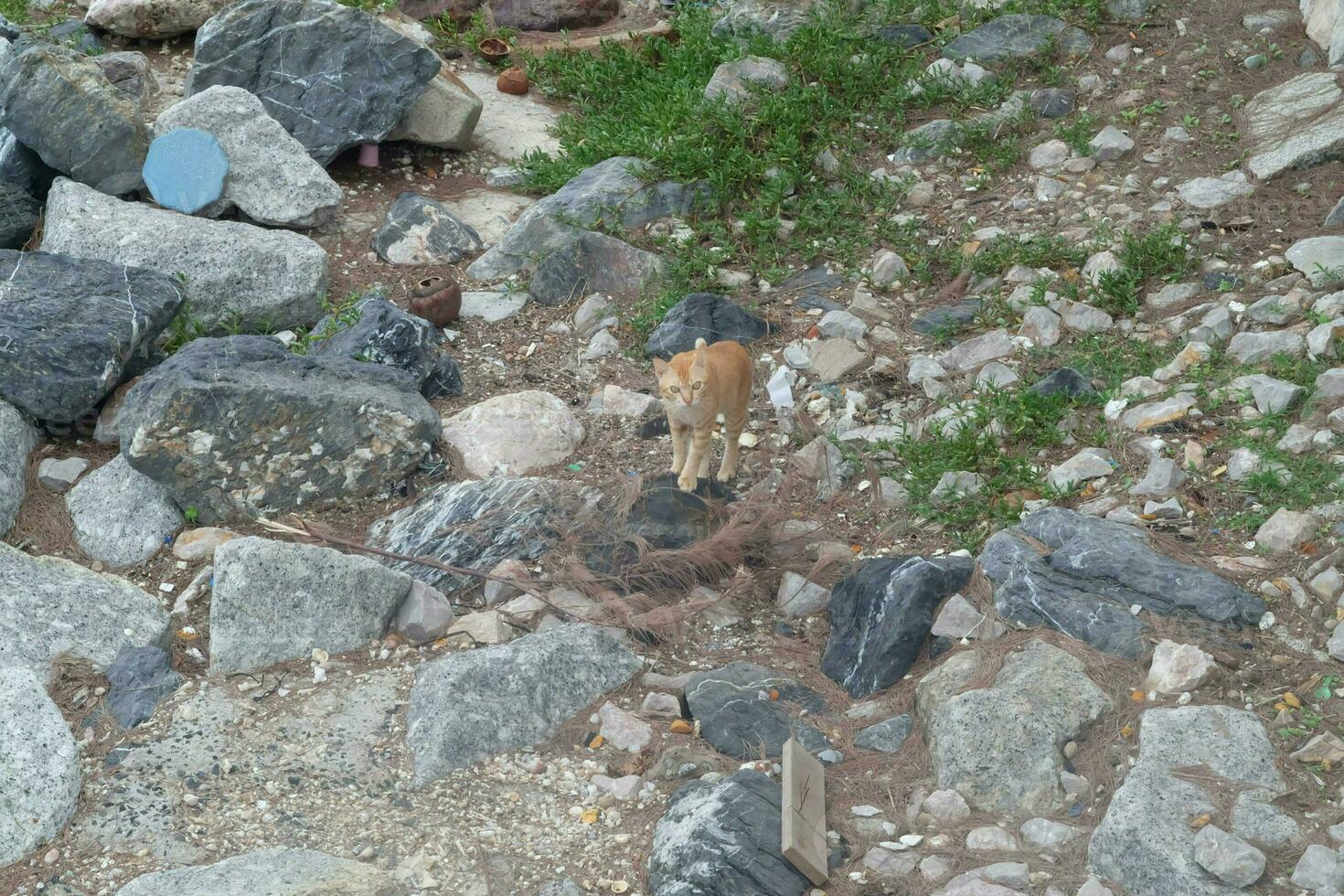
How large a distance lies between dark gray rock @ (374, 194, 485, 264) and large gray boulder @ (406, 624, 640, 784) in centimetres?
338

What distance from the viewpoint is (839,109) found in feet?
23.8

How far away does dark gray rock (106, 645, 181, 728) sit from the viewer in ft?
13.1

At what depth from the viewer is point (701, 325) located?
5973 mm

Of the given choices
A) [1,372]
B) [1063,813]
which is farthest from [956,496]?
[1,372]

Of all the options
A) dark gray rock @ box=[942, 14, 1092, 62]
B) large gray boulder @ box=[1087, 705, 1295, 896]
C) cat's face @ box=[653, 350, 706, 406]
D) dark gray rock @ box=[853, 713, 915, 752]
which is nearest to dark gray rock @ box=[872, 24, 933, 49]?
dark gray rock @ box=[942, 14, 1092, 62]

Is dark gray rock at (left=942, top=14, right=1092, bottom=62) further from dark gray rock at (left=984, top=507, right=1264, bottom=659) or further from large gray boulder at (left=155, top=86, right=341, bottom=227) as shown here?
dark gray rock at (left=984, top=507, right=1264, bottom=659)

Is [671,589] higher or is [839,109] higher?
[839,109]

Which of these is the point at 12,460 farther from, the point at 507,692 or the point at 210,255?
the point at 507,692

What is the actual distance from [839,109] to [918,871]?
5.10 metres

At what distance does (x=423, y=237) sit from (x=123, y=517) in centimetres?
262

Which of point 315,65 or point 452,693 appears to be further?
point 315,65

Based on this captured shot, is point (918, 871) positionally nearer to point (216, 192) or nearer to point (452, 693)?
point (452, 693)

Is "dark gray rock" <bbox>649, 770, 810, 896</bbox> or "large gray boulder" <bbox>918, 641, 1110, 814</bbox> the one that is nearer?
"dark gray rock" <bbox>649, 770, 810, 896</bbox>

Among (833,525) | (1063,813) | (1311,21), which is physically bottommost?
(833,525)
